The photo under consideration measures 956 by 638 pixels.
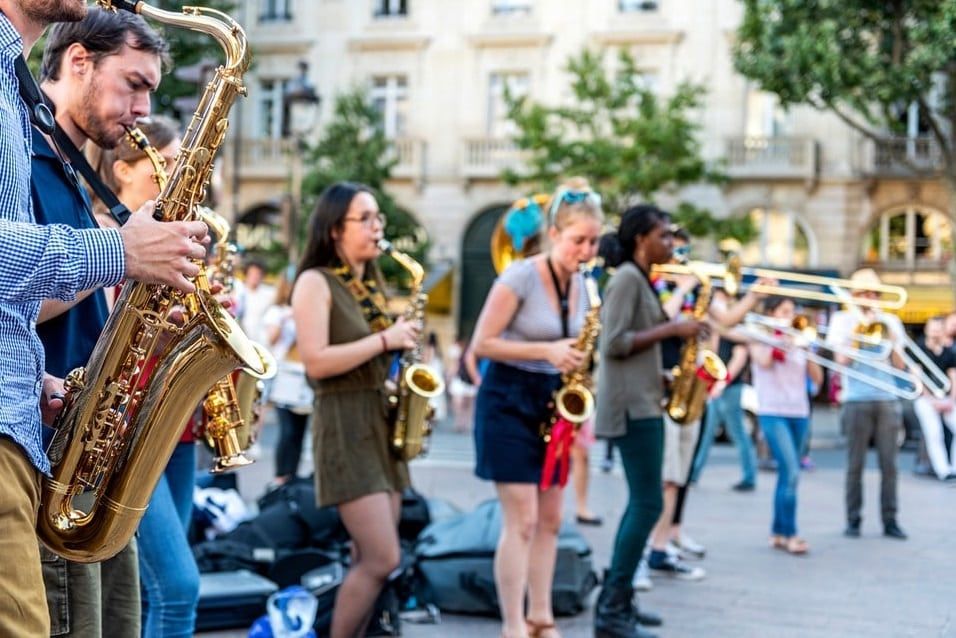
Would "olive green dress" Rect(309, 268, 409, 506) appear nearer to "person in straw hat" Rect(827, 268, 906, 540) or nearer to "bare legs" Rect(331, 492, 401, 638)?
"bare legs" Rect(331, 492, 401, 638)

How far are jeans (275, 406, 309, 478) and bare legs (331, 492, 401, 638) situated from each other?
493 cm

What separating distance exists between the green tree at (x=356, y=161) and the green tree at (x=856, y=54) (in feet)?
30.3

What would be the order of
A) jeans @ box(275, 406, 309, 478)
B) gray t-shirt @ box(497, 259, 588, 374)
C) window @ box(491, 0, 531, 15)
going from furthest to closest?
window @ box(491, 0, 531, 15)
jeans @ box(275, 406, 309, 478)
gray t-shirt @ box(497, 259, 588, 374)

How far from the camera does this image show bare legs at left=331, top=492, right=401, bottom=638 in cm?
469

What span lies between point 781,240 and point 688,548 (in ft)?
77.6

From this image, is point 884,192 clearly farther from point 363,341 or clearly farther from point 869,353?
point 363,341

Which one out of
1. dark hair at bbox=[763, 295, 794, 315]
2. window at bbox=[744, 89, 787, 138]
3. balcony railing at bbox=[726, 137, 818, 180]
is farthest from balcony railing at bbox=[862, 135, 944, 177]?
dark hair at bbox=[763, 295, 794, 315]

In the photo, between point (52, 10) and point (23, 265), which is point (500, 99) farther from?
point (23, 265)

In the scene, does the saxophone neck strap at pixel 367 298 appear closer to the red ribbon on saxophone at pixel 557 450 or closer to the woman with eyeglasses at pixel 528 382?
the woman with eyeglasses at pixel 528 382

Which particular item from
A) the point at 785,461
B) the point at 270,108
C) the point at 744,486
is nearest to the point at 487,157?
the point at 270,108

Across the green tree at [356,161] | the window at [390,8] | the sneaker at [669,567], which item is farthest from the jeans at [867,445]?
the window at [390,8]

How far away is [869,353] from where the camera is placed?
31.6 ft

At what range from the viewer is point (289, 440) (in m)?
9.73

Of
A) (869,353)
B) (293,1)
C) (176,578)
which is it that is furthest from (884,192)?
(176,578)
